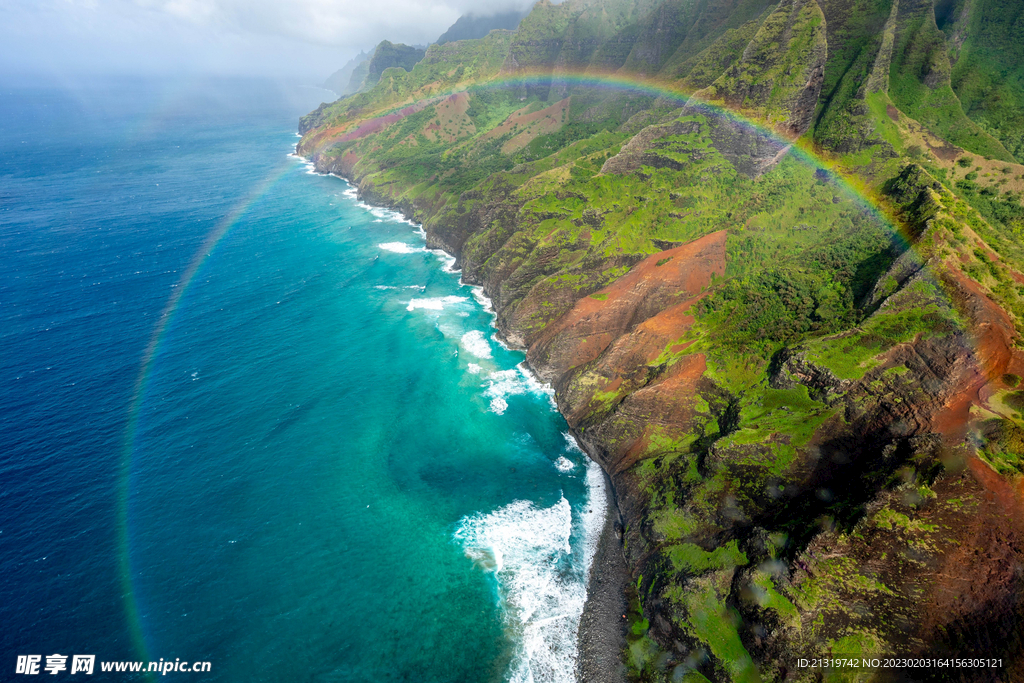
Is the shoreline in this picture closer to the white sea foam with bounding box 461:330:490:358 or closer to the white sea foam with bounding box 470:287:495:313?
the white sea foam with bounding box 461:330:490:358

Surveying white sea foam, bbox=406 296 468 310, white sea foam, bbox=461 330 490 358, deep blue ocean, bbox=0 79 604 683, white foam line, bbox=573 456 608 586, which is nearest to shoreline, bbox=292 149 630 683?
white foam line, bbox=573 456 608 586

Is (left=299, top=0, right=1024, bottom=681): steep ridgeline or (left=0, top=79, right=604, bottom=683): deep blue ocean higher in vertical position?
(left=299, top=0, right=1024, bottom=681): steep ridgeline

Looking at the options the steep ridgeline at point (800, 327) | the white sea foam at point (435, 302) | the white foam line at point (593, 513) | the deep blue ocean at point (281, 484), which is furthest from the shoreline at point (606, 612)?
the white sea foam at point (435, 302)

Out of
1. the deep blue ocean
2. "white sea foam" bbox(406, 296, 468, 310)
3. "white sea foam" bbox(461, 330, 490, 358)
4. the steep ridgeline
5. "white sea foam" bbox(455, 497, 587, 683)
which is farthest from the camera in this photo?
"white sea foam" bbox(406, 296, 468, 310)

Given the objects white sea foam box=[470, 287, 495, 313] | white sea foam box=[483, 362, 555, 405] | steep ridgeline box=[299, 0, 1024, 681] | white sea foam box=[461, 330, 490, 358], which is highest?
steep ridgeline box=[299, 0, 1024, 681]

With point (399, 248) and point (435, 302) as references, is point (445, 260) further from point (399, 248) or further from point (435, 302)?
point (435, 302)

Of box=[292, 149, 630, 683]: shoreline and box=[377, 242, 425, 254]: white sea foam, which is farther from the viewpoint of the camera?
box=[377, 242, 425, 254]: white sea foam
